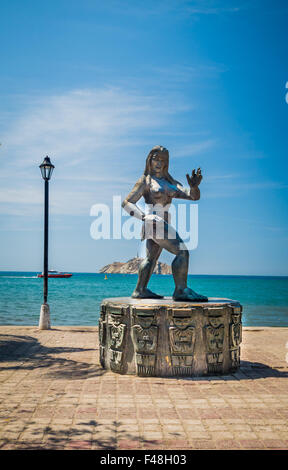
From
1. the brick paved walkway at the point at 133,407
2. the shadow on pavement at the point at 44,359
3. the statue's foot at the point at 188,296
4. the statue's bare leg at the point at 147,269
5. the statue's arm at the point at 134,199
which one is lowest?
the shadow on pavement at the point at 44,359

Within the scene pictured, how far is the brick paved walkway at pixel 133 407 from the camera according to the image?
4086 millimetres

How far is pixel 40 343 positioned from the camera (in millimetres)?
10203

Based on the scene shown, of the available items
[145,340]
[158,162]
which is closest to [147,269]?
[145,340]

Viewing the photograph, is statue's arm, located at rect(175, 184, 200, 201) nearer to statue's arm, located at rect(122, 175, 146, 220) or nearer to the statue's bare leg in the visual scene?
statue's arm, located at rect(122, 175, 146, 220)

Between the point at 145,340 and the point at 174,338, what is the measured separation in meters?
0.43

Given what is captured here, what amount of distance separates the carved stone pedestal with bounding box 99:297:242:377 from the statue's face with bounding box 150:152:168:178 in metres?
2.34

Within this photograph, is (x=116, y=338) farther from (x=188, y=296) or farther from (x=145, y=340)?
(x=188, y=296)

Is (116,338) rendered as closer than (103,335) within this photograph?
Yes

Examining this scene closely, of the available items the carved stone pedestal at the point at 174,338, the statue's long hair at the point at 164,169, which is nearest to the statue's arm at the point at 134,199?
the statue's long hair at the point at 164,169

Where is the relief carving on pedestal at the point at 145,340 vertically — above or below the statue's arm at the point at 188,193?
below

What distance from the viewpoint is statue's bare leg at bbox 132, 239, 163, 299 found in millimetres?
7705

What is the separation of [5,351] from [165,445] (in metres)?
5.87

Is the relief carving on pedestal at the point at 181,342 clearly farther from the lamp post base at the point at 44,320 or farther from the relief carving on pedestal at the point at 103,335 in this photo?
the lamp post base at the point at 44,320

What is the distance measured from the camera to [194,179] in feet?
24.8
